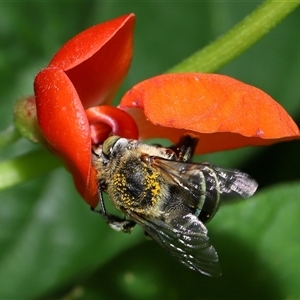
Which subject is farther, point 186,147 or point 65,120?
point 186,147

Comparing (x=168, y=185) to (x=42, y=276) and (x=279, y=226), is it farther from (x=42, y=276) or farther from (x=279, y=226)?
(x=42, y=276)

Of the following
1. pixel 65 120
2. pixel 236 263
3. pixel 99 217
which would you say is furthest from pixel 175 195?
pixel 99 217

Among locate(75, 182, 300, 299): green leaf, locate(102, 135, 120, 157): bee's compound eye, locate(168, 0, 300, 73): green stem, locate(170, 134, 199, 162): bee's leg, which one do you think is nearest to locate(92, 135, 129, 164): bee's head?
locate(102, 135, 120, 157): bee's compound eye

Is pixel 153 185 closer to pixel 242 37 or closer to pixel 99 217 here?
pixel 242 37

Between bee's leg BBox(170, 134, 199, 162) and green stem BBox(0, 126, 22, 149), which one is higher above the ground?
green stem BBox(0, 126, 22, 149)

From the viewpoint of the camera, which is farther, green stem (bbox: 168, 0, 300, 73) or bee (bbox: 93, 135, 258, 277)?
green stem (bbox: 168, 0, 300, 73)

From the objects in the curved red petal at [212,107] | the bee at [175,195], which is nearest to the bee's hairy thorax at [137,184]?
the bee at [175,195]

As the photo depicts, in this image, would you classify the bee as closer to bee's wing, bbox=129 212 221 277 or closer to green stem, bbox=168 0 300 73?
bee's wing, bbox=129 212 221 277

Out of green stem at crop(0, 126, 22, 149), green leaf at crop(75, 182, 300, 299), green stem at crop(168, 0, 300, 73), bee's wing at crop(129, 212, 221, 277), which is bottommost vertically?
green leaf at crop(75, 182, 300, 299)
